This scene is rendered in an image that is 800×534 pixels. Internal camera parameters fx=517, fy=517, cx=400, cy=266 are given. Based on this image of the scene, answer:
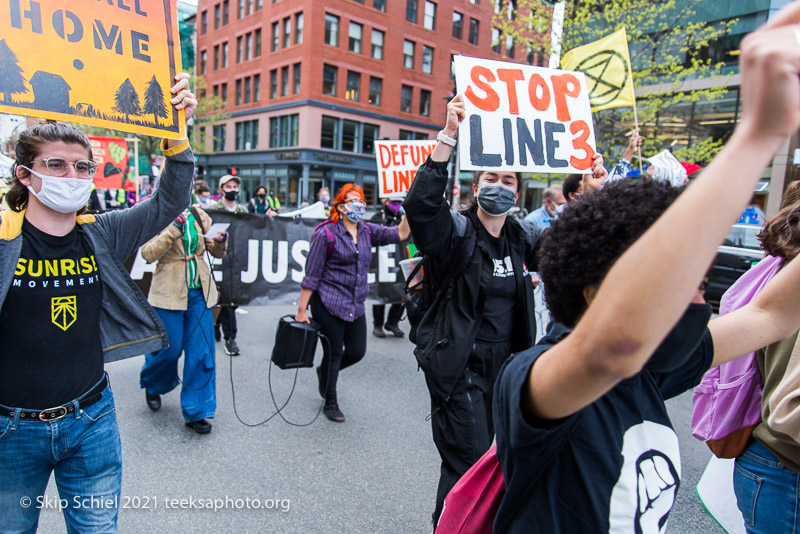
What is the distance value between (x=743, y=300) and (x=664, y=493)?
1.25 meters

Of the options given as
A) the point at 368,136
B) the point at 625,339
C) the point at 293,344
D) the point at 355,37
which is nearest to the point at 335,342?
the point at 293,344

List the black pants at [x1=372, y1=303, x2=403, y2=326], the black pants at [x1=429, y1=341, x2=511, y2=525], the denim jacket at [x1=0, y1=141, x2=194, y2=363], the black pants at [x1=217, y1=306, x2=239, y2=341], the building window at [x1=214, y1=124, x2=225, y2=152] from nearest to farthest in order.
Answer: the denim jacket at [x1=0, y1=141, x2=194, y2=363] → the black pants at [x1=429, y1=341, x2=511, y2=525] → the black pants at [x1=217, y1=306, x2=239, y2=341] → the black pants at [x1=372, y1=303, x2=403, y2=326] → the building window at [x1=214, y1=124, x2=225, y2=152]

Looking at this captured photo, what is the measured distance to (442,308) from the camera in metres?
2.75

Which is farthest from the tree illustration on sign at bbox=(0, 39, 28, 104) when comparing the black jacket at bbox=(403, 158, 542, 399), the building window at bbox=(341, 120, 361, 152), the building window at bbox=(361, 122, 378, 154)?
the building window at bbox=(361, 122, 378, 154)

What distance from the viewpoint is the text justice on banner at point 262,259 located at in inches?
247

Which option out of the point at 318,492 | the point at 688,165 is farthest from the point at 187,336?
the point at 688,165

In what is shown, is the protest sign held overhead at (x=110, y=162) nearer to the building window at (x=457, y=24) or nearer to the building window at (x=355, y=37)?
the building window at (x=355, y=37)

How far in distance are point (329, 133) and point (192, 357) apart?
3191 centimetres

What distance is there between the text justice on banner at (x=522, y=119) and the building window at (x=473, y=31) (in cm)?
3734

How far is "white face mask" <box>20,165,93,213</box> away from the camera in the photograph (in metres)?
1.96

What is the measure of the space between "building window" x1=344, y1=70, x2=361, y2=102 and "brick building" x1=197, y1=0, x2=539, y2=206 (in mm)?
67

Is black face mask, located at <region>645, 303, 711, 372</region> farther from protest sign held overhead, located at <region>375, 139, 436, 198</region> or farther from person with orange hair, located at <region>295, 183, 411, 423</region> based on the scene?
protest sign held overhead, located at <region>375, 139, 436, 198</region>

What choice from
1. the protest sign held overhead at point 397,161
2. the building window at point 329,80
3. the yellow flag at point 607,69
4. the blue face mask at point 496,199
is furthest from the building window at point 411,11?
the blue face mask at point 496,199

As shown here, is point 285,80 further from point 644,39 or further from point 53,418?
point 53,418
